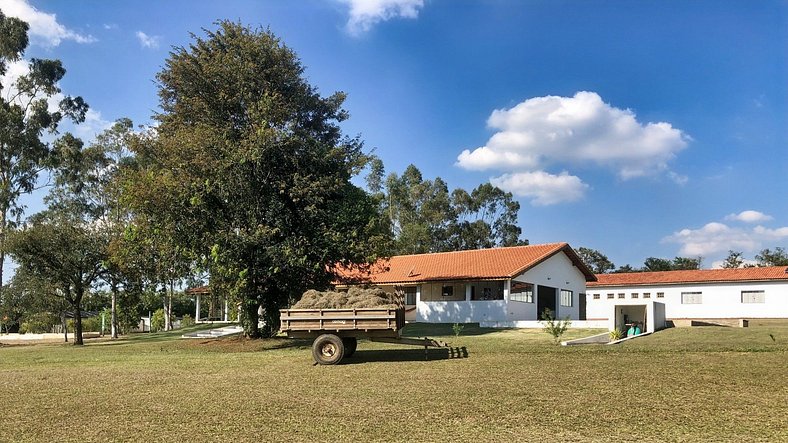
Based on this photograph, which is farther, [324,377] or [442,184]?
[442,184]

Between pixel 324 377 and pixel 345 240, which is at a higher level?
pixel 345 240

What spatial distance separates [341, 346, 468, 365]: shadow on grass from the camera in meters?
14.4

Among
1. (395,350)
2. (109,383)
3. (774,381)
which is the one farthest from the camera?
(395,350)

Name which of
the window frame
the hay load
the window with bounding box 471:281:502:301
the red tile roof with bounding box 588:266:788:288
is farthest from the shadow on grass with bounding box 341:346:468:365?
the red tile roof with bounding box 588:266:788:288

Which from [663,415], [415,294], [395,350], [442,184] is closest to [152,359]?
[395,350]

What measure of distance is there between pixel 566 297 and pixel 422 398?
30787mm

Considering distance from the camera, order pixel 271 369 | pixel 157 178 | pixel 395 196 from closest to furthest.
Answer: pixel 271 369 → pixel 157 178 → pixel 395 196

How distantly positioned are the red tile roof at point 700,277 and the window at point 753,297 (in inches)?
45.0

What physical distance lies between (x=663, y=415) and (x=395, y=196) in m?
53.8

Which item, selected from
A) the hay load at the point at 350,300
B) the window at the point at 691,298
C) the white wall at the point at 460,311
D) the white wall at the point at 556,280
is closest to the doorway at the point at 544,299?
the white wall at the point at 556,280

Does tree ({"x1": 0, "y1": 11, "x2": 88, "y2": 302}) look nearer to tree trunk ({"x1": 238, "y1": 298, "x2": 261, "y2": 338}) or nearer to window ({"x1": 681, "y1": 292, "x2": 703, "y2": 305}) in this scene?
tree trunk ({"x1": 238, "y1": 298, "x2": 261, "y2": 338})

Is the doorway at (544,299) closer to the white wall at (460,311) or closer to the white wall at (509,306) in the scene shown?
the white wall at (509,306)

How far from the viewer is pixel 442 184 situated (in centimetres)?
6356

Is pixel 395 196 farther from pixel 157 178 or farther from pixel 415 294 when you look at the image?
pixel 157 178
